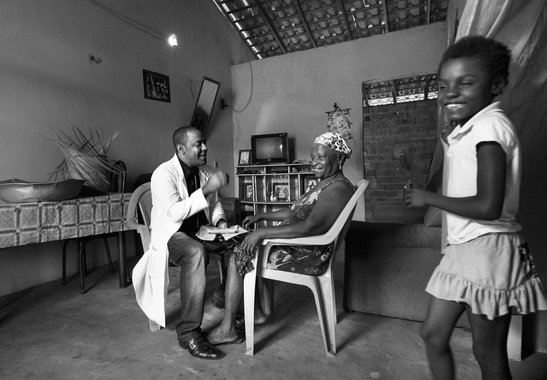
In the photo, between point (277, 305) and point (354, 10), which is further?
point (354, 10)

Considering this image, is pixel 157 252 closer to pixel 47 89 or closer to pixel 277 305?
pixel 277 305

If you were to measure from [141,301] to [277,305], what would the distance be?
929mm

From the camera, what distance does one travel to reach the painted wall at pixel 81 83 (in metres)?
2.79

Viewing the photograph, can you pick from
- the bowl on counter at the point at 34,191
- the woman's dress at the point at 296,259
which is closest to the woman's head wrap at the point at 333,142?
the woman's dress at the point at 296,259

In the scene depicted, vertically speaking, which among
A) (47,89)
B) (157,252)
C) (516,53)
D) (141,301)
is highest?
(47,89)

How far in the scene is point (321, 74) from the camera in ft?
17.7

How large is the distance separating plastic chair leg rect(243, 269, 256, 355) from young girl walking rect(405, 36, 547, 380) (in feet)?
3.09

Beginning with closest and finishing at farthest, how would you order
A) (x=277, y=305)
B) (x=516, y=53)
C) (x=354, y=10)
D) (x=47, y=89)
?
(x=516, y=53) < (x=277, y=305) < (x=47, y=89) < (x=354, y=10)

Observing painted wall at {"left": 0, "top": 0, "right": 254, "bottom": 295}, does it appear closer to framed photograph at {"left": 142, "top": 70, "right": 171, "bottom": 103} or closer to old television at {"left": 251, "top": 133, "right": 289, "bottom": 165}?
framed photograph at {"left": 142, "top": 70, "right": 171, "bottom": 103}

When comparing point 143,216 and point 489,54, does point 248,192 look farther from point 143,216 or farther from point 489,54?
point 489,54

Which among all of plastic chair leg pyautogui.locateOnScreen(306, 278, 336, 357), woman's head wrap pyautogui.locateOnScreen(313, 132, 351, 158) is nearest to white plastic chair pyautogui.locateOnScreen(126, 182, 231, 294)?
plastic chair leg pyautogui.locateOnScreen(306, 278, 336, 357)

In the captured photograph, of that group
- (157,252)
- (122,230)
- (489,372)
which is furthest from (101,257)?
(489,372)

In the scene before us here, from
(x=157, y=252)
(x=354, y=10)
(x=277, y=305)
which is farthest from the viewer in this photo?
(x=354, y=10)

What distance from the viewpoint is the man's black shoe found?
1.63 metres
